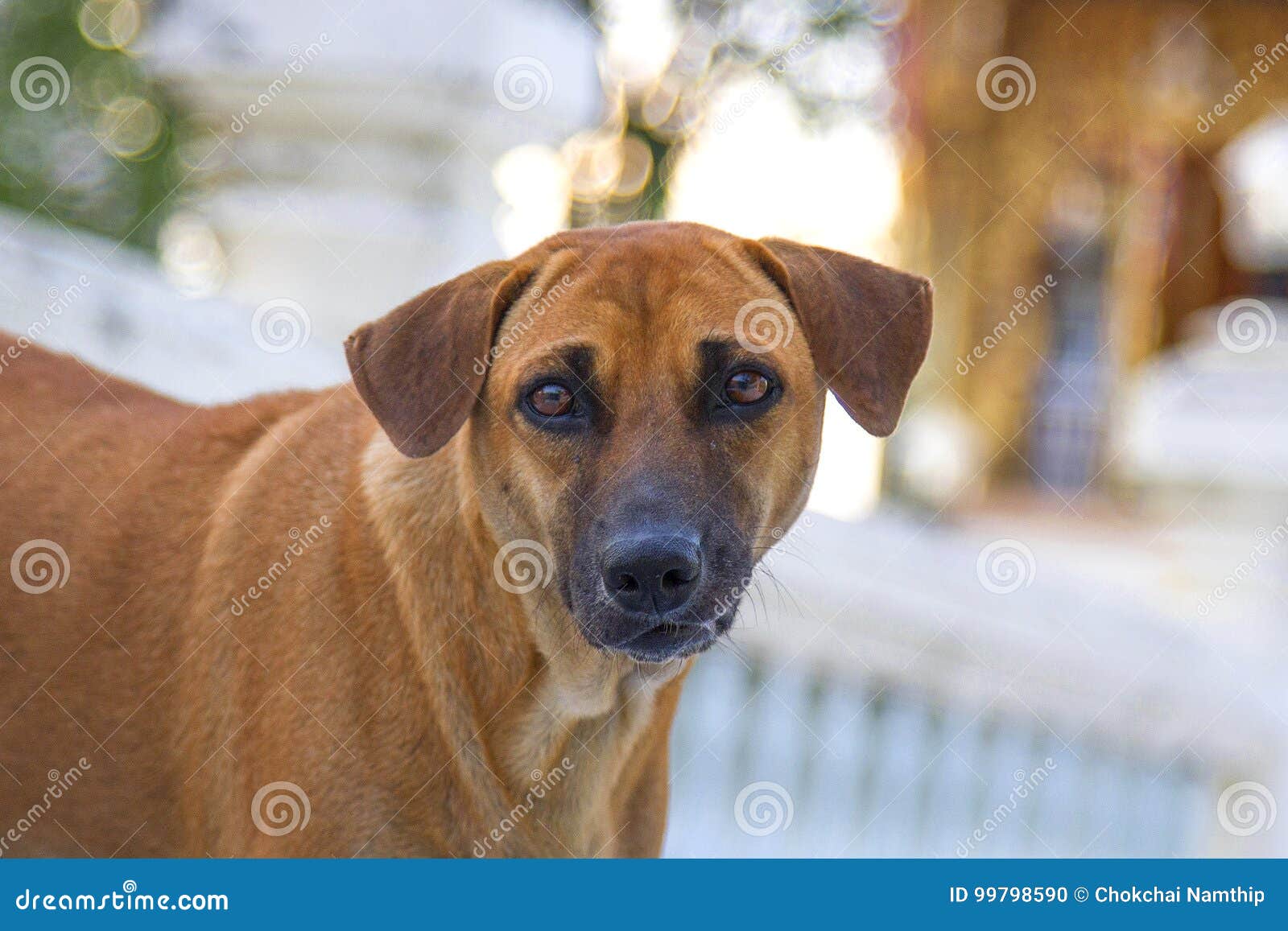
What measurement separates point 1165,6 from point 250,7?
26.6 feet

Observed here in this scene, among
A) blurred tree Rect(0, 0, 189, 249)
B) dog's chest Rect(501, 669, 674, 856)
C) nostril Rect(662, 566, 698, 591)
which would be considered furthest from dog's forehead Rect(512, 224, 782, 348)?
blurred tree Rect(0, 0, 189, 249)

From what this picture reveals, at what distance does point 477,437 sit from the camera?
255cm

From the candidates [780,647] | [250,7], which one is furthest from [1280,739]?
[250,7]

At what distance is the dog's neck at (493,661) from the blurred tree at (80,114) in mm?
2896

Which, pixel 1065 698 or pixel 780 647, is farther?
pixel 1065 698

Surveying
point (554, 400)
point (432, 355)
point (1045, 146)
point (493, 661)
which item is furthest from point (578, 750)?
point (1045, 146)

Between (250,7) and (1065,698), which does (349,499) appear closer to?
(250,7)

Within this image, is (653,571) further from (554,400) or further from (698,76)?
(698,76)

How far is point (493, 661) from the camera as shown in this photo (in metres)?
2.49

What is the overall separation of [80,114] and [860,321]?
3.83 meters

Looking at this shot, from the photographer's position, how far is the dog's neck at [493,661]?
247 centimetres

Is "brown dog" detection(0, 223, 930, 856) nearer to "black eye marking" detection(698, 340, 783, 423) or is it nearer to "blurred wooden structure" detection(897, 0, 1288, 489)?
"black eye marking" detection(698, 340, 783, 423)

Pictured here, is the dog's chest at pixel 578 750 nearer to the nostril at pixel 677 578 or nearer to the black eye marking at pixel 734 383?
the nostril at pixel 677 578

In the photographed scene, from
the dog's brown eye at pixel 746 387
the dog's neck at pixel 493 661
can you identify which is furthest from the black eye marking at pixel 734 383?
the dog's neck at pixel 493 661
